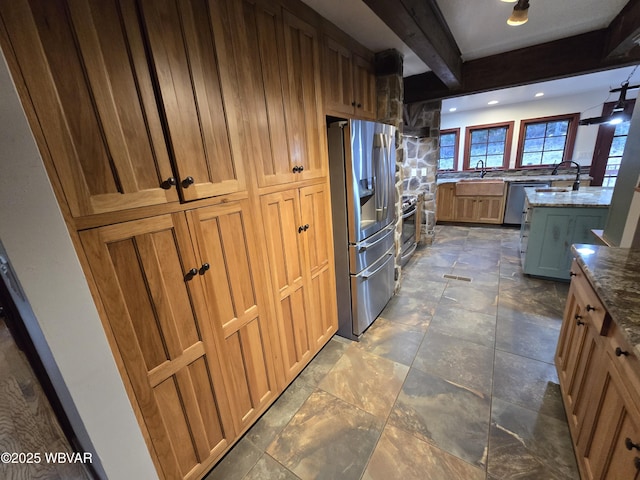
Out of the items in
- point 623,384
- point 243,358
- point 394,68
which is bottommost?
point 243,358

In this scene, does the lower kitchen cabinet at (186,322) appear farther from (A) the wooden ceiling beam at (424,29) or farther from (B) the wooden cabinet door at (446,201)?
(B) the wooden cabinet door at (446,201)

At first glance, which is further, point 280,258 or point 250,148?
point 280,258

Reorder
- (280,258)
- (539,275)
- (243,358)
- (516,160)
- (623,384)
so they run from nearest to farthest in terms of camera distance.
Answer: (623,384), (243,358), (280,258), (539,275), (516,160)

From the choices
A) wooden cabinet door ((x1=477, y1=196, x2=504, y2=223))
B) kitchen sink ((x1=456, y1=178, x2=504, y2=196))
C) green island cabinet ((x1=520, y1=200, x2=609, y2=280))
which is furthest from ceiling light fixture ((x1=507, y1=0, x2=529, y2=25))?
wooden cabinet door ((x1=477, y1=196, x2=504, y2=223))

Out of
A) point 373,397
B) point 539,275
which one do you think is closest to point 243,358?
point 373,397

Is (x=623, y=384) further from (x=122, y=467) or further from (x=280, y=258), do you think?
(x=122, y=467)

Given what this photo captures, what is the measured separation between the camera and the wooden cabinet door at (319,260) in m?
1.71

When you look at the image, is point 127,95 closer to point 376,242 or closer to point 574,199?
point 376,242

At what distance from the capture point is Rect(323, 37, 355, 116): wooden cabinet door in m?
1.70

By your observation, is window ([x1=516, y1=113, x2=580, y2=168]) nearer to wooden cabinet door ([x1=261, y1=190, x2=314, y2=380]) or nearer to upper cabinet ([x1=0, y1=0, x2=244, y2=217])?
wooden cabinet door ([x1=261, y1=190, x2=314, y2=380])

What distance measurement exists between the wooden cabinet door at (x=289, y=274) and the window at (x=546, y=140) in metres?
5.87

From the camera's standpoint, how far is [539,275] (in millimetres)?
2936

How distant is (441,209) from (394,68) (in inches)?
154

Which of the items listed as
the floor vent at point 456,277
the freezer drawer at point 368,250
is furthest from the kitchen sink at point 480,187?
the freezer drawer at point 368,250
